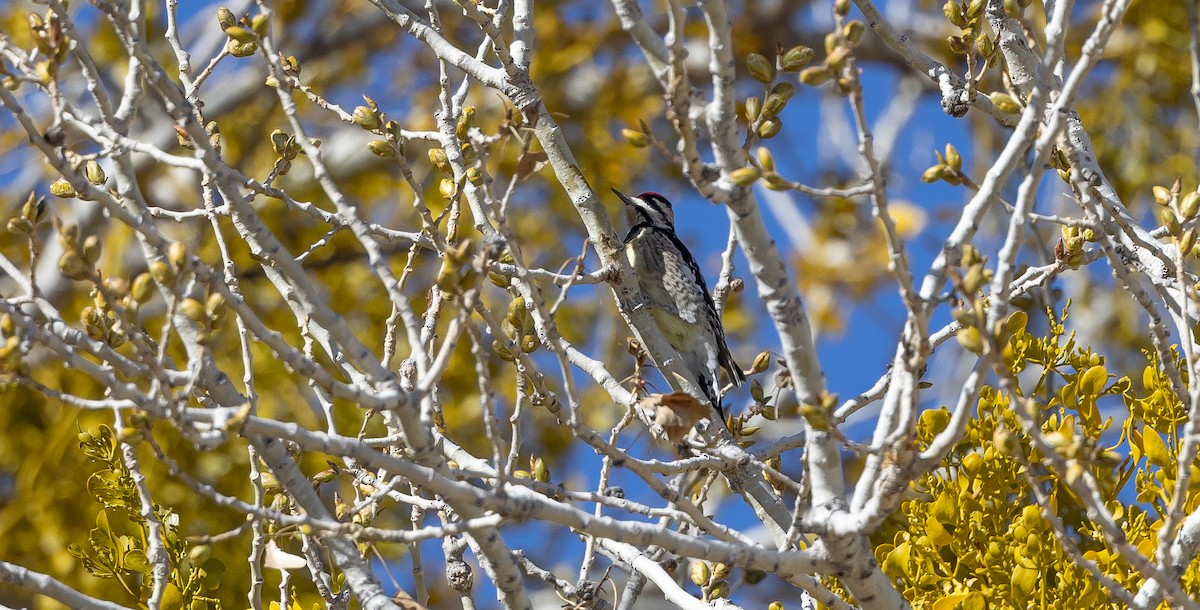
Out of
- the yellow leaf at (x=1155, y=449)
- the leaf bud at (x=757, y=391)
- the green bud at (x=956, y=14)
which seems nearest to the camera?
the yellow leaf at (x=1155, y=449)

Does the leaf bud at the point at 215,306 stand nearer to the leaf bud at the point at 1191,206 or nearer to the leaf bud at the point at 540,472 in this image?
the leaf bud at the point at 540,472

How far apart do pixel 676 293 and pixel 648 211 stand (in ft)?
2.50

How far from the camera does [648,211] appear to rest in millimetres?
6320

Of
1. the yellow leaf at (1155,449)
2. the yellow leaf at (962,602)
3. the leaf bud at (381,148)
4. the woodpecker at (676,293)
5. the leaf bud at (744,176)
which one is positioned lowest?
the yellow leaf at (962,602)

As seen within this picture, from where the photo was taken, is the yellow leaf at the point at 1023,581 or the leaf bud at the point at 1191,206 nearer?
the leaf bud at the point at 1191,206

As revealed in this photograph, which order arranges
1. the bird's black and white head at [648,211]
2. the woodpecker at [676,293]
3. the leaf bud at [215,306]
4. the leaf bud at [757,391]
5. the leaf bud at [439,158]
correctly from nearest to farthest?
the leaf bud at [215,306] < the leaf bud at [439,158] < the leaf bud at [757,391] < the woodpecker at [676,293] < the bird's black and white head at [648,211]

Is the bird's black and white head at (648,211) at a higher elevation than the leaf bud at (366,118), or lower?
higher

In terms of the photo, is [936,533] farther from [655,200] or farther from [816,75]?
[655,200]

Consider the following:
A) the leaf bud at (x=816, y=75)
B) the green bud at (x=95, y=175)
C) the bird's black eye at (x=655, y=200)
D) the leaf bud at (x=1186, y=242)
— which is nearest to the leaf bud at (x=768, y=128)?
the leaf bud at (x=816, y=75)

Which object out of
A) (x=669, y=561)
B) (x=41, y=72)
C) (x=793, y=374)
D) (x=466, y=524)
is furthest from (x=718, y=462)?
(x=41, y=72)

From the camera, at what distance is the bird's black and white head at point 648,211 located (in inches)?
248

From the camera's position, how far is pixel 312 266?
8.12m

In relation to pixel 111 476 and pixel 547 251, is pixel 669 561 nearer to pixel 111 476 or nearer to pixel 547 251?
pixel 111 476

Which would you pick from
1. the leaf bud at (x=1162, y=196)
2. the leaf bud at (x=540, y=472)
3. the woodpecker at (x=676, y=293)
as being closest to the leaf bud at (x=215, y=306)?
the leaf bud at (x=540, y=472)
